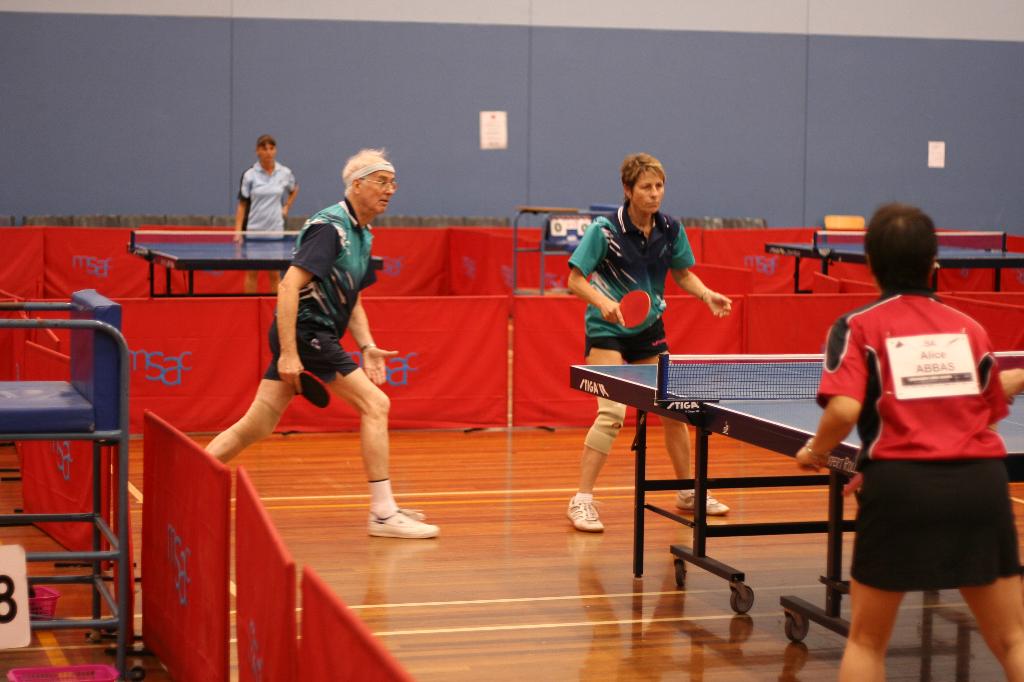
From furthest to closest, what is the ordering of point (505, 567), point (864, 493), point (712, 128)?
point (712, 128) < point (505, 567) < point (864, 493)

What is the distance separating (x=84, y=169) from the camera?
660 inches

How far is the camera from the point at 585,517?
6422mm

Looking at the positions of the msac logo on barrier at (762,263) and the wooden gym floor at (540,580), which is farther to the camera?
the msac logo on barrier at (762,263)

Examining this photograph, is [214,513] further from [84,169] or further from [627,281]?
[84,169]

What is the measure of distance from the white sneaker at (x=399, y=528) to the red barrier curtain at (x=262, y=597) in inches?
98.9

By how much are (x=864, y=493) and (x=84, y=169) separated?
14915mm

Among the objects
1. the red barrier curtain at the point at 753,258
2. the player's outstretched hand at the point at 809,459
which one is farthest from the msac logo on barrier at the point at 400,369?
the red barrier curtain at the point at 753,258

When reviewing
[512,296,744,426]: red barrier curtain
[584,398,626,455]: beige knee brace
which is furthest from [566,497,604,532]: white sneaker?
[512,296,744,426]: red barrier curtain

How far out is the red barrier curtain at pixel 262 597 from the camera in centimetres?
288

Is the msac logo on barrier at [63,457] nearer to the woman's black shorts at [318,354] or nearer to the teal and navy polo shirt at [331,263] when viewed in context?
the woman's black shorts at [318,354]

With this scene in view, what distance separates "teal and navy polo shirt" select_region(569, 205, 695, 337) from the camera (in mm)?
6129

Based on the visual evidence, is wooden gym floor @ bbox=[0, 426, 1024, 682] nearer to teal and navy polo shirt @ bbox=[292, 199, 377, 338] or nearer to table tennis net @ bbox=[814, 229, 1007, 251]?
teal and navy polo shirt @ bbox=[292, 199, 377, 338]

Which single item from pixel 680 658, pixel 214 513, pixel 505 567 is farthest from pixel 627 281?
pixel 214 513

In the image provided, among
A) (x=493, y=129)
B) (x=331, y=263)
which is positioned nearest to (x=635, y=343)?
(x=331, y=263)
